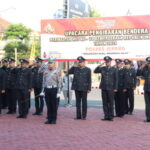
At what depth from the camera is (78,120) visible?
10930 mm

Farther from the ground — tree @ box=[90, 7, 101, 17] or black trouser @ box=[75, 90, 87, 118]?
tree @ box=[90, 7, 101, 17]

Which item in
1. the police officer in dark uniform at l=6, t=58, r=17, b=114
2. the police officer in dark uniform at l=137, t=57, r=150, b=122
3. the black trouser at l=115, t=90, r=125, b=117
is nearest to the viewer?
the police officer in dark uniform at l=137, t=57, r=150, b=122

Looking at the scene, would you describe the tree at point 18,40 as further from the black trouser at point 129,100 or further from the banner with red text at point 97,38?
the black trouser at point 129,100

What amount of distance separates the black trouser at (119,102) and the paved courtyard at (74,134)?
0.42m

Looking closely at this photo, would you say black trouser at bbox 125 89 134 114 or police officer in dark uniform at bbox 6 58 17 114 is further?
black trouser at bbox 125 89 134 114

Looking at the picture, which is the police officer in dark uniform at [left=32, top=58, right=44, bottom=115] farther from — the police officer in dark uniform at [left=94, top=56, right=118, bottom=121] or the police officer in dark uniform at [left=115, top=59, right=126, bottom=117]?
→ the police officer in dark uniform at [left=115, top=59, right=126, bottom=117]

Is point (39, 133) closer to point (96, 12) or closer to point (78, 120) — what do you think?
point (78, 120)

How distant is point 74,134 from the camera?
27.9 feet

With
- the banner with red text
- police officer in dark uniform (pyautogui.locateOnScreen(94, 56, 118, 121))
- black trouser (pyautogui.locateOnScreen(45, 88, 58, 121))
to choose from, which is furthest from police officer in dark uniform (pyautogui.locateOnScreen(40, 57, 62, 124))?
the banner with red text

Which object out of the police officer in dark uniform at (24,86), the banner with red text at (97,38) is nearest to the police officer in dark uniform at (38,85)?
the police officer in dark uniform at (24,86)

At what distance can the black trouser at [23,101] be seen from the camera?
1135 cm

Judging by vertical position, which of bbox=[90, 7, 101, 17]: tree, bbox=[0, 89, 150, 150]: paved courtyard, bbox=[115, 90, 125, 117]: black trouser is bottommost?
bbox=[0, 89, 150, 150]: paved courtyard

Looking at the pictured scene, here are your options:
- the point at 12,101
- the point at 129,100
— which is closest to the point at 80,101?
the point at 129,100

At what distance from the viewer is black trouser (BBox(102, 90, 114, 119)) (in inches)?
434
